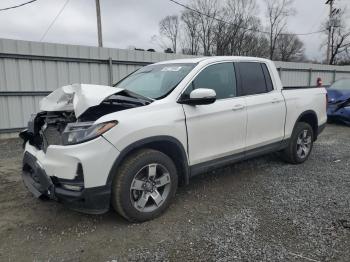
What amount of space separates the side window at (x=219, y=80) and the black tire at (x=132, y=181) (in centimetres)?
98

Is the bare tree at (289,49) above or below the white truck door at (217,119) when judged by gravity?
above

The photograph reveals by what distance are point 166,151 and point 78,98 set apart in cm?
117

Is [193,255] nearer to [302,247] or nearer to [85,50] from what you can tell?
[302,247]

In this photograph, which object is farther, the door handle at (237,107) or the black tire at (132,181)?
the door handle at (237,107)

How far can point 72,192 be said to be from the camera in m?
3.00

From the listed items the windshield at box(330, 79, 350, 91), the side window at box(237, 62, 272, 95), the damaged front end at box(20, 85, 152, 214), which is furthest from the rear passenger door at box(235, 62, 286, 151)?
the windshield at box(330, 79, 350, 91)

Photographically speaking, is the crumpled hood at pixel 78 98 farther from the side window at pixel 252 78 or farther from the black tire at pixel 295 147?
the black tire at pixel 295 147

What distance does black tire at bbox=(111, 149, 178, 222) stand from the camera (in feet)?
10.4

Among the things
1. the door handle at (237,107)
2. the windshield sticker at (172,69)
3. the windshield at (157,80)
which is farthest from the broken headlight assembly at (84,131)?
the door handle at (237,107)

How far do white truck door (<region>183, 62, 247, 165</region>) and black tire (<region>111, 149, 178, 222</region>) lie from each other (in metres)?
0.49

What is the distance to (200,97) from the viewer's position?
3.53m

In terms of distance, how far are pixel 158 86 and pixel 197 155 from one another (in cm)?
104

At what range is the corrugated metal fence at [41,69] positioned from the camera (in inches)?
332

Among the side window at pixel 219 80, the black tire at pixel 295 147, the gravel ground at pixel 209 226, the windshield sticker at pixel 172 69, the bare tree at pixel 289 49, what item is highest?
the bare tree at pixel 289 49
